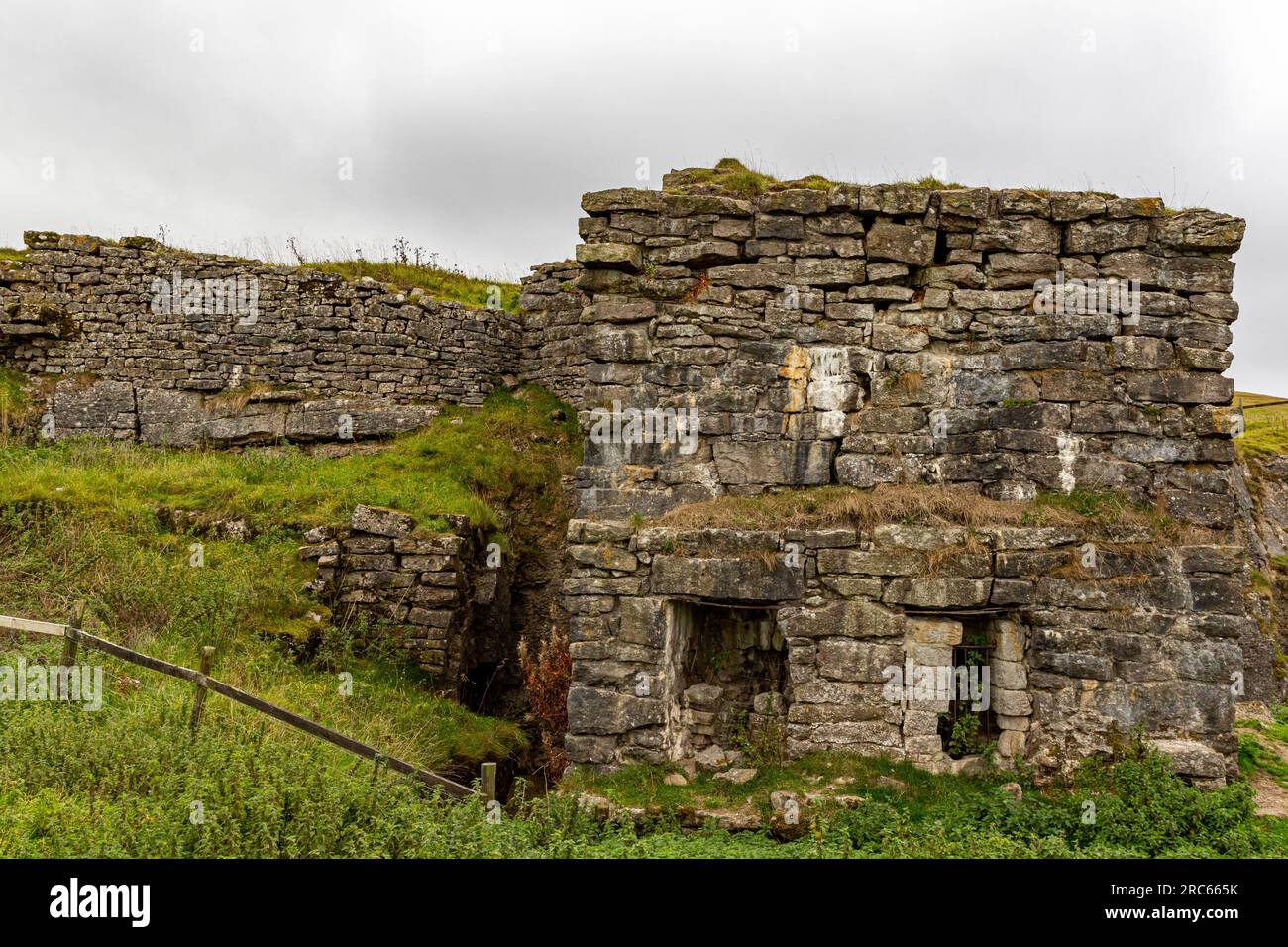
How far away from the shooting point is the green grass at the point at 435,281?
50.2ft

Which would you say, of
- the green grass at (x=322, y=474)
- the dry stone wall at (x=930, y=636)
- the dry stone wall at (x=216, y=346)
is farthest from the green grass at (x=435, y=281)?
the dry stone wall at (x=930, y=636)

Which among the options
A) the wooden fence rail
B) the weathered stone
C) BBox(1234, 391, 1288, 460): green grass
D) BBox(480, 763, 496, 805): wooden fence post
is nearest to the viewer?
the wooden fence rail

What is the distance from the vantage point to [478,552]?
11.5 metres

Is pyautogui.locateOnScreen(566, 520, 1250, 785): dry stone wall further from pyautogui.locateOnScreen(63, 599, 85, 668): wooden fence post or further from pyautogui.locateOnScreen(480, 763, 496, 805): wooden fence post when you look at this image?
pyautogui.locateOnScreen(63, 599, 85, 668): wooden fence post

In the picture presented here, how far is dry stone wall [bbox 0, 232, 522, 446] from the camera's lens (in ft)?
45.3

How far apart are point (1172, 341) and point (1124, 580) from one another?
2263 millimetres
